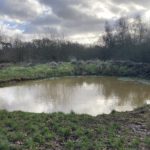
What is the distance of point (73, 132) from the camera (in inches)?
257

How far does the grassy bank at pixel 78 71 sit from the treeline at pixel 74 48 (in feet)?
22.7

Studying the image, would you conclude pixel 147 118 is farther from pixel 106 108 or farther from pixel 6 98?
pixel 6 98

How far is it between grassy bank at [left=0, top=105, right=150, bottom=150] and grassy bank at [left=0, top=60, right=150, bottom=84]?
15.5m

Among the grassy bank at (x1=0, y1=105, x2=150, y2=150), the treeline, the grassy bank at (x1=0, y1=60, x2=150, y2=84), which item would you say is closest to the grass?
the grassy bank at (x1=0, y1=105, x2=150, y2=150)

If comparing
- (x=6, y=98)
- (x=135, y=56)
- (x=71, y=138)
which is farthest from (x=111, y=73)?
(x=71, y=138)

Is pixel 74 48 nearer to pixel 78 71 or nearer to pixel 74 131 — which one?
pixel 78 71

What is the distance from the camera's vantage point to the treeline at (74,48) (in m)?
37.8

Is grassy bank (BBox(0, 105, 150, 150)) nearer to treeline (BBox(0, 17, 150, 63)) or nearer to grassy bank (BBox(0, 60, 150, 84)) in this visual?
grassy bank (BBox(0, 60, 150, 84))

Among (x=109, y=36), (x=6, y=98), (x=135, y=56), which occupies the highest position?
(x=109, y=36)

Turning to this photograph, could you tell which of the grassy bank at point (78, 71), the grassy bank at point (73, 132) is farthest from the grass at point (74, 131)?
the grassy bank at point (78, 71)

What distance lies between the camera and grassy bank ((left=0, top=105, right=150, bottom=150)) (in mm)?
5758

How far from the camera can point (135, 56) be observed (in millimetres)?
31172

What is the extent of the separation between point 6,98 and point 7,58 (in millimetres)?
23506

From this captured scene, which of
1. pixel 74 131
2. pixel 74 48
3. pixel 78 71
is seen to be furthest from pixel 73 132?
pixel 74 48
